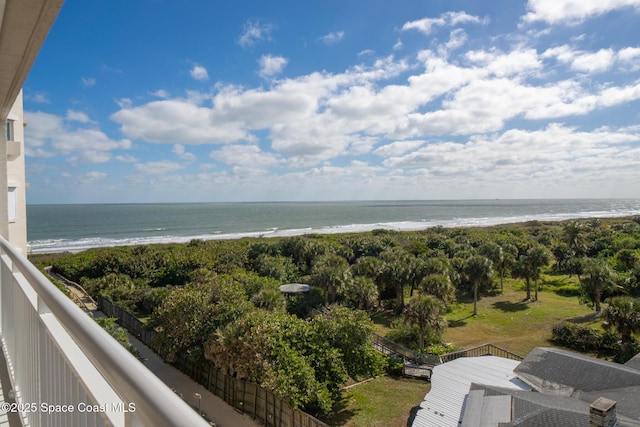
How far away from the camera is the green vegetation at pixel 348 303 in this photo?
13938 millimetres

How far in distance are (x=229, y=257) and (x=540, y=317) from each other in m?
25.4

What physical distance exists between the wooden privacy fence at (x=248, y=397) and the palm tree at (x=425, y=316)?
9.51 metres

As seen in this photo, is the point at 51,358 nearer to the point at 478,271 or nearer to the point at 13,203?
the point at 13,203

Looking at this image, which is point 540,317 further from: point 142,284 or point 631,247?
point 142,284

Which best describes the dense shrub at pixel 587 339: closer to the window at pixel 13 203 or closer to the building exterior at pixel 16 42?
the window at pixel 13 203

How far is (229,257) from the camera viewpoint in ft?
118

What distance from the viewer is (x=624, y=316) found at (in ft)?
61.2

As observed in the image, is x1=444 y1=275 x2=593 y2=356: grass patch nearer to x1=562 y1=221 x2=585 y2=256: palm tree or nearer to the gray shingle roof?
the gray shingle roof

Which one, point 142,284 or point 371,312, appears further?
point 142,284

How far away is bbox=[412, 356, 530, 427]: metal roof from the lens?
12383 mm

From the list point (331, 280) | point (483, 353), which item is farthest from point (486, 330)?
point (331, 280)

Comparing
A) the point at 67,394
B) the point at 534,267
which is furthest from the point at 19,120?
the point at 534,267

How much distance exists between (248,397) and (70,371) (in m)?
13.1

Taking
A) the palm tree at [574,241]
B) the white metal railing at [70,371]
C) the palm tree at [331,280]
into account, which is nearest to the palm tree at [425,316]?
the palm tree at [331,280]
